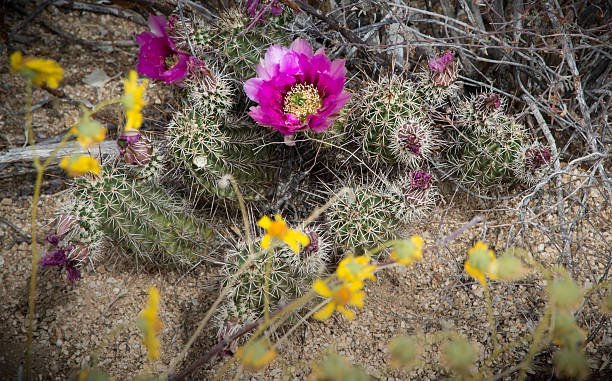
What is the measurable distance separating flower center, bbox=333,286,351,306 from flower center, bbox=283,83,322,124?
2.40 ft

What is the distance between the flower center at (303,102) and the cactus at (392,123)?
7.3 inches

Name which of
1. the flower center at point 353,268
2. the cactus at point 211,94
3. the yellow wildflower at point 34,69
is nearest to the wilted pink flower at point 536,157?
the flower center at point 353,268

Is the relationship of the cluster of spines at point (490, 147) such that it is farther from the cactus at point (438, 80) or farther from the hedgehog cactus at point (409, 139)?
the hedgehog cactus at point (409, 139)

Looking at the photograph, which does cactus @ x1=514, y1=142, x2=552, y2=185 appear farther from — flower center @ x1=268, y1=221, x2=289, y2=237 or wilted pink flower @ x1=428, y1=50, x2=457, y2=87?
flower center @ x1=268, y1=221, x2=289, y2=237

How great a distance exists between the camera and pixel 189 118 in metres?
1.62

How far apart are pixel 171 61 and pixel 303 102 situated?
1.82 ft

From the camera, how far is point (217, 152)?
1596 mm

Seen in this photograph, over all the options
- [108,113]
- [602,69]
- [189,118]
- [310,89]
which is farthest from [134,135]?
[602,69]

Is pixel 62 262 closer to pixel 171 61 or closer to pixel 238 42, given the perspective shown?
pixel 171 61

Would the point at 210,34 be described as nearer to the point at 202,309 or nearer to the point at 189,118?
the point at 189,118

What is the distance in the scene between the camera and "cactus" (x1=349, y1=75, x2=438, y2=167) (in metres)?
1.55

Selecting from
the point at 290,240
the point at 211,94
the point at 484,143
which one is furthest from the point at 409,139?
the point at 211,94

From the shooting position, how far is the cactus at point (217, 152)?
1.56 meters

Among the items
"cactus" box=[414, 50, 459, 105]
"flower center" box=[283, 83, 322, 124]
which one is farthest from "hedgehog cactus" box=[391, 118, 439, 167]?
"flower center" box=[283, 83, 322, 124]
